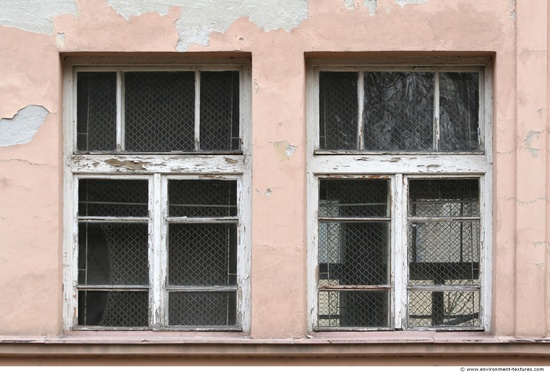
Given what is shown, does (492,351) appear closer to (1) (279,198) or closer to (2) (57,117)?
(1) (279,198)

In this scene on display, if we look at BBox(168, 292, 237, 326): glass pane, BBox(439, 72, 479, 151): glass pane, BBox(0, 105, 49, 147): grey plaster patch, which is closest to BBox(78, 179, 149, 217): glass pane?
BBox(0, 105, 49, 147): grey plaster patch

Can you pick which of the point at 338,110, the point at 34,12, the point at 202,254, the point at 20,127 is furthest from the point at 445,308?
the point at 34,12

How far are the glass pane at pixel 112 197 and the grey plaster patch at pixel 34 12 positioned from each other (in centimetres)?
90

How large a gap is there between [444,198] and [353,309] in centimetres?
82

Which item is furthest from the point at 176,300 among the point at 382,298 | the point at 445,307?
the point at 445,307

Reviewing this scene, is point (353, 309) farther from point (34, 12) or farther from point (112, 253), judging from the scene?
point (34, 12)

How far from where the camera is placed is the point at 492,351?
523 centimetres

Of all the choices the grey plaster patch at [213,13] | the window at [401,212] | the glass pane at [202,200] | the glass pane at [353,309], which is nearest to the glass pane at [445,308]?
the window at [401,212]

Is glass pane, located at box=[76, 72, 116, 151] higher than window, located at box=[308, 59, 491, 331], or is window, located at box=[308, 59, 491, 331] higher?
glass pane, located at box=[76, 72, 116, 151]

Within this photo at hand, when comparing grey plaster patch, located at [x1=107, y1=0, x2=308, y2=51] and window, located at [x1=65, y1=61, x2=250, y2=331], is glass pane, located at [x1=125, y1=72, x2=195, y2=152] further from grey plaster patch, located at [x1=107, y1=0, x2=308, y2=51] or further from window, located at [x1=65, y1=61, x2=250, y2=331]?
grey plaster patch, located at [x1=107, y1=0, x2=308, y2=51]

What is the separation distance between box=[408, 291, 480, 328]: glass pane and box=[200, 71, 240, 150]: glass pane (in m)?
1.38

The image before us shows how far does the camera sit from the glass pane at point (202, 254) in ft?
17.9

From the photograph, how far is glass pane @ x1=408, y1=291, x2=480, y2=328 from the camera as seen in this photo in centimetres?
544

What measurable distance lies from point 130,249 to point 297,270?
0.98 metres
